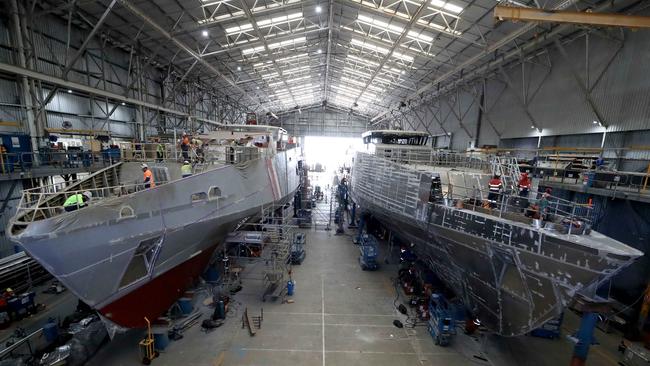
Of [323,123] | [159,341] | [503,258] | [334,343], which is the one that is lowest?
[334,343]

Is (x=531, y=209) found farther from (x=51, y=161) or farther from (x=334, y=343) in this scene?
(x=51, y=161)

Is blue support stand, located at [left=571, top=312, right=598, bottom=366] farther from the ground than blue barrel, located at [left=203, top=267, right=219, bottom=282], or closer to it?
farther from the ground

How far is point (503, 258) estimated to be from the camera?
20.0 feet

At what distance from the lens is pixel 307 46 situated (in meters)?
21.0

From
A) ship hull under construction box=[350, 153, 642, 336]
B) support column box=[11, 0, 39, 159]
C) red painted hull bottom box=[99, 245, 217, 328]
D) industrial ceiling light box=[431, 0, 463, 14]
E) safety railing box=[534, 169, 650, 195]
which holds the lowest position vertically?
red painted hull bottom box=[99, 245, 217, 328]

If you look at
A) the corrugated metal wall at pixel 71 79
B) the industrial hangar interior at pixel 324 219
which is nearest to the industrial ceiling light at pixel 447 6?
the industrial hangar interior at pixel 324 219

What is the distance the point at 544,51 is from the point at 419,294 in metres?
15.0

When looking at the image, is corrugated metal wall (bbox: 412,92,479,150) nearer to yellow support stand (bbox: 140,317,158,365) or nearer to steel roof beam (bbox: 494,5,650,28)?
steel roof beam (bbox: 494,5,650,28)

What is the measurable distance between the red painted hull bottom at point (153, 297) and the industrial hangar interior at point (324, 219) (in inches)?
2.5

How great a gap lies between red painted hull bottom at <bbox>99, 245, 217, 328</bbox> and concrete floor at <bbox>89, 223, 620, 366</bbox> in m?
1.02

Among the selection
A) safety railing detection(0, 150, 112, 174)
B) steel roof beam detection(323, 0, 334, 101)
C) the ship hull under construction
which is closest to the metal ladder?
the ship hull under construction

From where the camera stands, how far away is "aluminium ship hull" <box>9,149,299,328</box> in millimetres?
5246

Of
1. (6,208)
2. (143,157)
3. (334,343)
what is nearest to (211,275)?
(143,157)

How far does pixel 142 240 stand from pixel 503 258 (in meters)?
8.25
